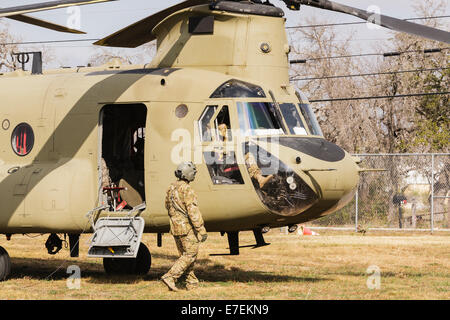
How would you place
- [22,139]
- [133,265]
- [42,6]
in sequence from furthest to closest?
[133,265] < [22,139] < [42,6]

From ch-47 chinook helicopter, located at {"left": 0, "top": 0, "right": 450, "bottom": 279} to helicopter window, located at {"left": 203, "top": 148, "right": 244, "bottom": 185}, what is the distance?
0.02 m

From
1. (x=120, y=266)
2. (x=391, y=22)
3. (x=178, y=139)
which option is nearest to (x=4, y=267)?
(x=120, y=266)

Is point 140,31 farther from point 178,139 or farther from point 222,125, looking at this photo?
point 222,125

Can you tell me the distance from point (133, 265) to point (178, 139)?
3.37m

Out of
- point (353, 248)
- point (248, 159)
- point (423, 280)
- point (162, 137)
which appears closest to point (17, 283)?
point (162, 137)

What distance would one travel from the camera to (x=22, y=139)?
14.0 m

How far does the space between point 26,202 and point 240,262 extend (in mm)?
5922

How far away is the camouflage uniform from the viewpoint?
11.9 metres

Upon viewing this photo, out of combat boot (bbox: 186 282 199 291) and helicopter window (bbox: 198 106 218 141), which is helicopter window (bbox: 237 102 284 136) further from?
combat boot (bbox: 186 282 199 291)

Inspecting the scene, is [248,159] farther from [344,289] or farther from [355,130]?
[355,130]

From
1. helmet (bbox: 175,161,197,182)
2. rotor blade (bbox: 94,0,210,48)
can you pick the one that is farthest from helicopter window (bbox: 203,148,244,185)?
rotor blade (bbox: 94,0,210,48)

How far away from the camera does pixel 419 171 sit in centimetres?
2953

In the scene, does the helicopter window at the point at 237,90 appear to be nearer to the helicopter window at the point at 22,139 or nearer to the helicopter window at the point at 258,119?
the helicopter window at the point at 258,119

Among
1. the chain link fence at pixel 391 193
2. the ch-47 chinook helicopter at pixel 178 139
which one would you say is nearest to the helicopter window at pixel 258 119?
the ch-47 chinook helicopter at pixel 178 139
